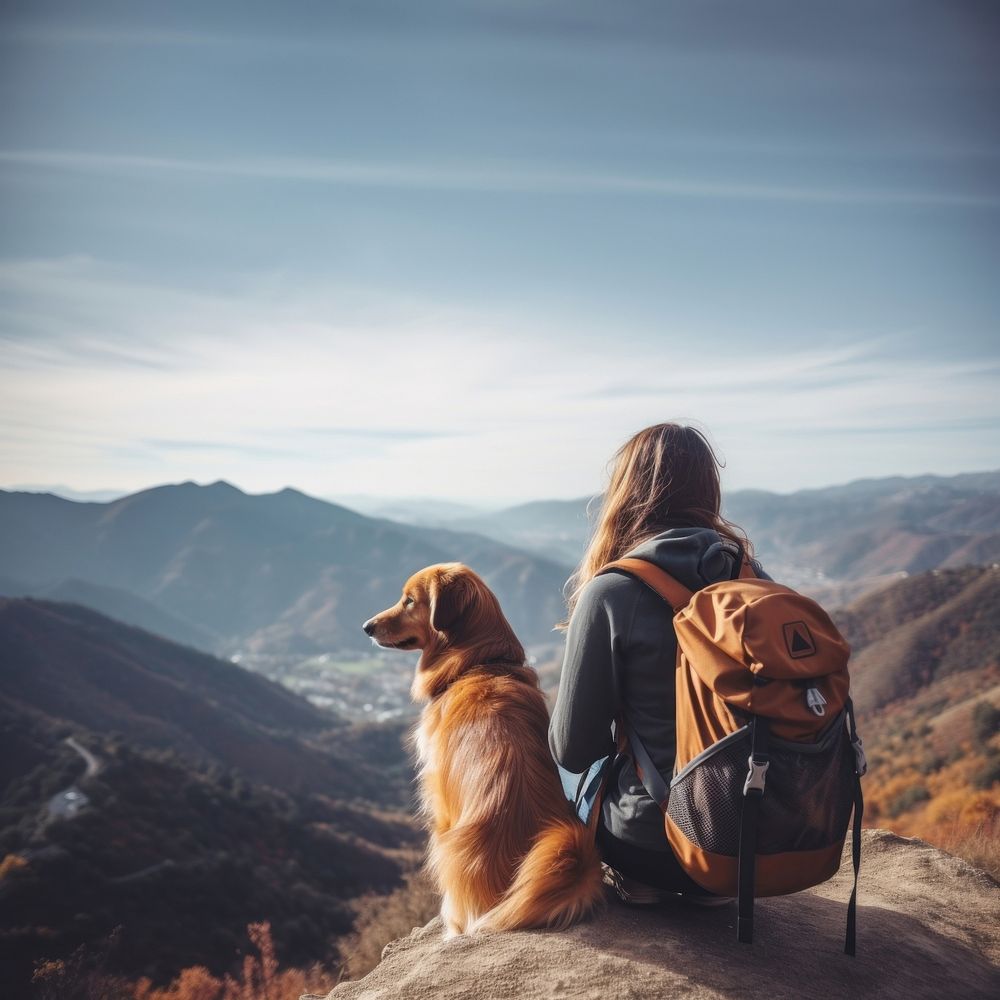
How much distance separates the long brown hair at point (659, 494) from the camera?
9.66 feet

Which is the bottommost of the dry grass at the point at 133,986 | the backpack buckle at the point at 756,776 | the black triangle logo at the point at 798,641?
the dry grass at the point at 133,986

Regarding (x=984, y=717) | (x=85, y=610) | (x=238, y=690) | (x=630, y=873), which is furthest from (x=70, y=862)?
(x=85, y=610)

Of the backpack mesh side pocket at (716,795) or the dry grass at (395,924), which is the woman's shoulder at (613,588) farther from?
the dry grass at (395,924)

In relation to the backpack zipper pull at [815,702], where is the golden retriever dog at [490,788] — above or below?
below

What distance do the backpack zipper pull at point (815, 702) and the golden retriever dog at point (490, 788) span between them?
122 cm

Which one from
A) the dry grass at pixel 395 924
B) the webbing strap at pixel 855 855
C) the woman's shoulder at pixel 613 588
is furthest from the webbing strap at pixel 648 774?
the dry grass at pixel 395 924

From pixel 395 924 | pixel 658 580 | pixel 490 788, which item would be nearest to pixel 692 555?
pixel 658 580

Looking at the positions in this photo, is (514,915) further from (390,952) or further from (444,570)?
(444,570)

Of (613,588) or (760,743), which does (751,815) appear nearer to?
(760,743)

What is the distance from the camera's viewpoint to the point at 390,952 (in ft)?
12.0

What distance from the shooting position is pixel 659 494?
2.94 metres

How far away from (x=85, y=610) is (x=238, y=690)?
21297 mm

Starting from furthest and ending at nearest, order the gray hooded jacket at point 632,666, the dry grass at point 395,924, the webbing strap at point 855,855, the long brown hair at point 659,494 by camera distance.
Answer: the dry grass at point 395,924, the long brown hair at point 659,494, the gray hooded jacket at point 632,666, the webbing strap at point 855,855

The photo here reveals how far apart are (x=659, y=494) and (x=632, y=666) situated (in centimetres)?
80
